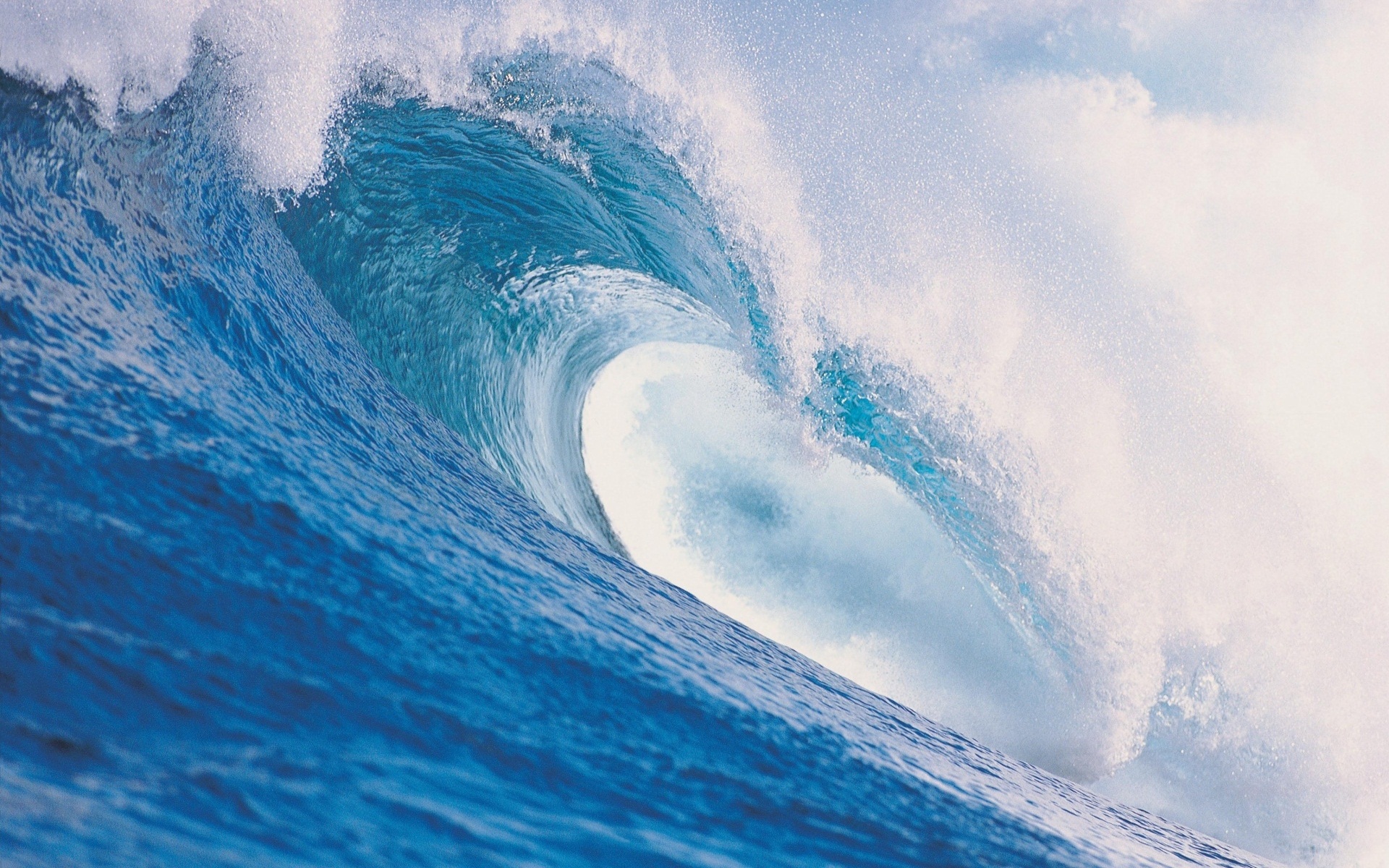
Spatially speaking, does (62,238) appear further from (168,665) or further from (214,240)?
(168,665)

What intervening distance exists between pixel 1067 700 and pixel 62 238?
14.7ft

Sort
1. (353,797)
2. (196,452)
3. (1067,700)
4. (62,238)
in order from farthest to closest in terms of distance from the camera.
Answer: (1067,700) < (62,238) < (196,452) < (353,797)

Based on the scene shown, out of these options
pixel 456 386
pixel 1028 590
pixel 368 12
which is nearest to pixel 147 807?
pixel 456 386

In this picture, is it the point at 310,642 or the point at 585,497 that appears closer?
the point at 310,642

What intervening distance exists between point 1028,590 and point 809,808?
11.3ft

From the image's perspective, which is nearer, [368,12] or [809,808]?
[809,808]

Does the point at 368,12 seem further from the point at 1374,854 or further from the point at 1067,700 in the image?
the point at 1374,854

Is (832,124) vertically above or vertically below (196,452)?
above

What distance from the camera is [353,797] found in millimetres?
1184

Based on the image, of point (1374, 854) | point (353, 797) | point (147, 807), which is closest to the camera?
point (147, 807)

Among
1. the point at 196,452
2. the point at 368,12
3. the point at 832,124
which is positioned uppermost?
the point at 832,124

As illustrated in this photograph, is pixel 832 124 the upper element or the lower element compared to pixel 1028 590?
upper

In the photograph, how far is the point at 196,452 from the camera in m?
1.93

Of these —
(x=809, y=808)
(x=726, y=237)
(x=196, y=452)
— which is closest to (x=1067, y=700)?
(x=726, y=237)
